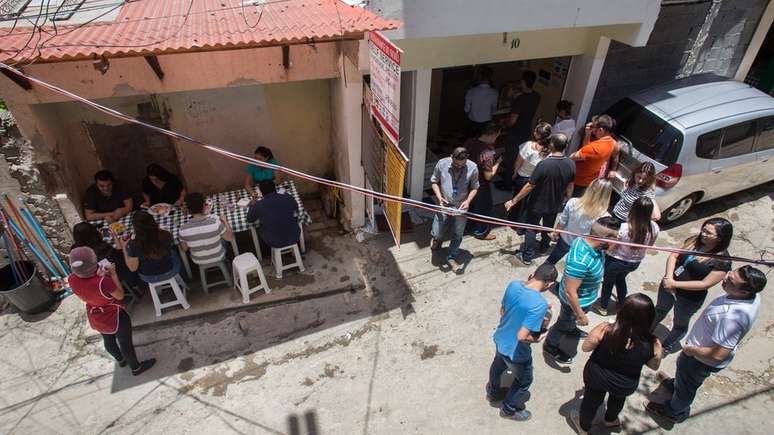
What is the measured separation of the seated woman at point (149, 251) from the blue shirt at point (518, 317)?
3.59 meters

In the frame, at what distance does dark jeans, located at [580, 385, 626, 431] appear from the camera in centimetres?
363

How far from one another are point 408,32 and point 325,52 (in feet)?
3.70

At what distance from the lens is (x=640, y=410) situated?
4258 mm

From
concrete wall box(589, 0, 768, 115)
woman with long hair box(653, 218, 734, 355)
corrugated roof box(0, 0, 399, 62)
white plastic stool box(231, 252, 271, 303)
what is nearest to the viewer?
woman with long hair box(653, 218, 734, 355)

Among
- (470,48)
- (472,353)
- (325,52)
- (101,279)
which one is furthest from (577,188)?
(101,279)

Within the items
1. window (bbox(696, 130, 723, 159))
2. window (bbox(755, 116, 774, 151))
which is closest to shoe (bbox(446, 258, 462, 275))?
window (bbox(696, 130, 723, 159))

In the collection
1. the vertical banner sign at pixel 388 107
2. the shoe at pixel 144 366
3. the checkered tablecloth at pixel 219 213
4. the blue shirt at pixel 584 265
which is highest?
the vertical banner sign at pixel 388 107

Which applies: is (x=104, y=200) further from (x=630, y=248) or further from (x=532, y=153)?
(x=630, y=248)

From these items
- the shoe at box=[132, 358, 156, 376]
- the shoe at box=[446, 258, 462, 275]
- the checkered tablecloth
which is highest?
the checkered tablecloth

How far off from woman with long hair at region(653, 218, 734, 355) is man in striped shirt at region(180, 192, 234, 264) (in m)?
4.81

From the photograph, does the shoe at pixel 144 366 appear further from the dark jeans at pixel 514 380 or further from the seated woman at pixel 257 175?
the dark jeans at pixel 514 380

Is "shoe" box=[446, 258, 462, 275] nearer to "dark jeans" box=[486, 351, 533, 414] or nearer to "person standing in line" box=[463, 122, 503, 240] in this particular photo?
"person standing in line" box=[463, 122, 503, 240]

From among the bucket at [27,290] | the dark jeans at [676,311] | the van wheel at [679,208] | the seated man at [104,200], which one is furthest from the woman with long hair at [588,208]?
the bucket at [27,290]

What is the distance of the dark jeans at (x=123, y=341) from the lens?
4.32 m
